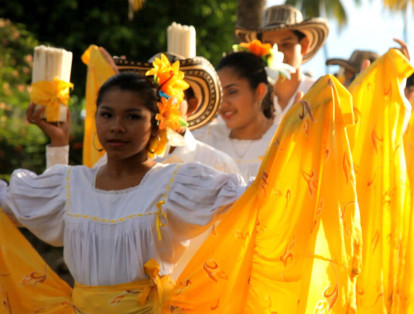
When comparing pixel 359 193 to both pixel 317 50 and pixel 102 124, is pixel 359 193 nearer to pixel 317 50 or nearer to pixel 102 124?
pixel 102 124

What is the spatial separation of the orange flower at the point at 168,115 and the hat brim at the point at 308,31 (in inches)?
117

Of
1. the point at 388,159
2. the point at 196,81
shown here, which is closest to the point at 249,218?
the point at 388,159

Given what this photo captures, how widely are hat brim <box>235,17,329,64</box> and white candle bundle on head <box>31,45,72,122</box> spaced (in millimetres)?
2500

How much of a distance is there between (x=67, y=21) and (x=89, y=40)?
518 millimetres

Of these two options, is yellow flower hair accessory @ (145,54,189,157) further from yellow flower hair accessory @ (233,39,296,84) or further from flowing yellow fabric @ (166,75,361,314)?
yellow flower hair accessory @ (233,39,296,84)

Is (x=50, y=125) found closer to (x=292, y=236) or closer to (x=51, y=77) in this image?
(x=51, y=77)

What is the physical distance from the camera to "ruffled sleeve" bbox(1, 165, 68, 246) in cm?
404

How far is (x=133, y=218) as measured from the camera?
3.85 metres

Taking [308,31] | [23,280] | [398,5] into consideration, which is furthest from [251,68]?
[398,5]

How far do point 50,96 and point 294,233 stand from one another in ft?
5.88

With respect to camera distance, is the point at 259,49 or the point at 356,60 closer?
the point at 259,49

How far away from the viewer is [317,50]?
7625 millimetres

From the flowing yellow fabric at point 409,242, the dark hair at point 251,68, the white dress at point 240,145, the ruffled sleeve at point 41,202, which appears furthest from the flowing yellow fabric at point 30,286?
the dark hair at point 251,68

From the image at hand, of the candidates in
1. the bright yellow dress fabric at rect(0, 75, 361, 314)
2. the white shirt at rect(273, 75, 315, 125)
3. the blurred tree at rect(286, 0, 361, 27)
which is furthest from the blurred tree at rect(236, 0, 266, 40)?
the blurred tree at rect(286, 0, 361, 27)
